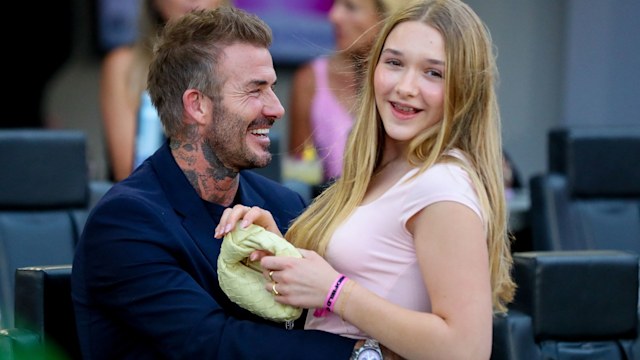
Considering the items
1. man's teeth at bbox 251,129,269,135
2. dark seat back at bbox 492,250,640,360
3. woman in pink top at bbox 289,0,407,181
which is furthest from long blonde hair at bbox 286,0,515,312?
woman in pink top at bbox 289,0,407,181

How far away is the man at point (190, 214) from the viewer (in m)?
2.27

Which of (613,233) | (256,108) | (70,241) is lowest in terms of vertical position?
(613,233)

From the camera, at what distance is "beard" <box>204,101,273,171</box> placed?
259 centimetres

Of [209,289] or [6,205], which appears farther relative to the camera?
[6,205]

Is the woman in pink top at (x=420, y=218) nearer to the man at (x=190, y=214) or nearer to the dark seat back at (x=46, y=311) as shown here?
the man at (x=190, y=214)

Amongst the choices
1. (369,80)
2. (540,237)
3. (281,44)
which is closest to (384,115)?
(369,80)

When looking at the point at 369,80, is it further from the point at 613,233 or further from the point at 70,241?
the point at 613,233

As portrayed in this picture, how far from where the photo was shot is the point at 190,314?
2.28 metres

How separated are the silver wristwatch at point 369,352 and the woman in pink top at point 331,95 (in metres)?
1.92

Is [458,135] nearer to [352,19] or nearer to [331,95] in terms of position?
[352,19]

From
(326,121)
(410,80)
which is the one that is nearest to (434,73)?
(410,80)

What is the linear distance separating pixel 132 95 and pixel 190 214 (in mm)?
1859

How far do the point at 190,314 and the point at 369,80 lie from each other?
1.87 ft

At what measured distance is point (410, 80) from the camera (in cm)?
220
